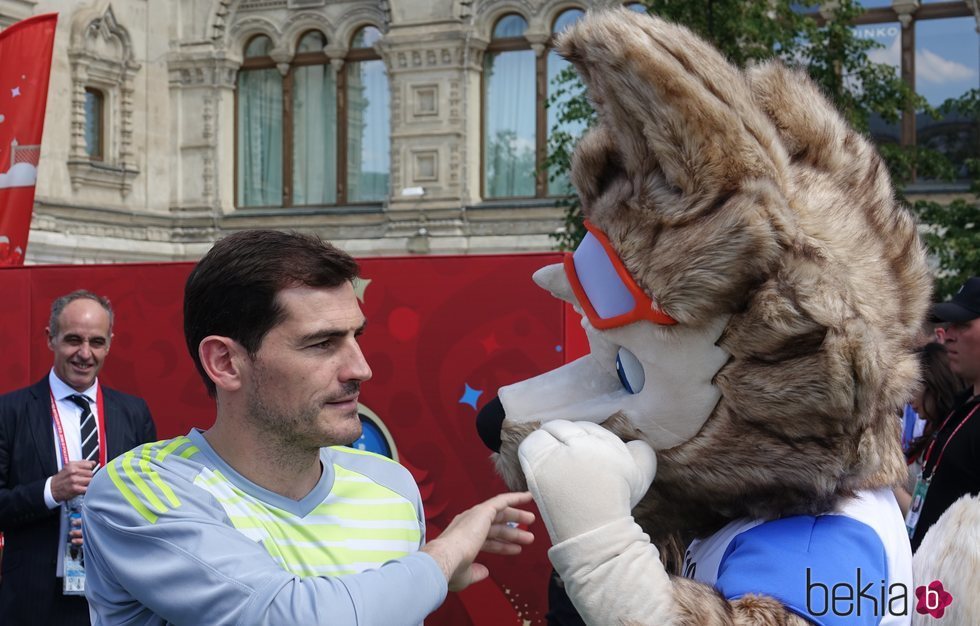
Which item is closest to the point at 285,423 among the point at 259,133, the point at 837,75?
the point at 837,75

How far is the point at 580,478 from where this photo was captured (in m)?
1.67

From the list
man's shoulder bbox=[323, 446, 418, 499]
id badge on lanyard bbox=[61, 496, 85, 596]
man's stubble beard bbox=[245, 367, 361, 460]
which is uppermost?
man's stubble beard bbox=[245, 367, 361, 460]

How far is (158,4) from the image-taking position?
51.3 feet

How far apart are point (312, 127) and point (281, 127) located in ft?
1.54

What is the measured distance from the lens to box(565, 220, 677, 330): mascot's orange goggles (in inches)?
69.5

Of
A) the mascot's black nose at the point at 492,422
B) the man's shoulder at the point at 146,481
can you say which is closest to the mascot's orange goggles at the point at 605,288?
the mascot's black nose at the point at 492,422

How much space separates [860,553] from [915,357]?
0.35 m

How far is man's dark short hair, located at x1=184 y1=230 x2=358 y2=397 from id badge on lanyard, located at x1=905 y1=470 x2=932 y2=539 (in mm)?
2554

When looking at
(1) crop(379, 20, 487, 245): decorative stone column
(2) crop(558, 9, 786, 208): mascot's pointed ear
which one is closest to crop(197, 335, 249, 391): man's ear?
(2) crop(558, 9, 786, 208): mascot's pointed ear

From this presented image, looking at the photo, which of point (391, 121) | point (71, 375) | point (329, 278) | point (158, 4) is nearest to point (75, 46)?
point (158, 4)

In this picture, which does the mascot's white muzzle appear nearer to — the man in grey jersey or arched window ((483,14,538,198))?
the man in grey jersey

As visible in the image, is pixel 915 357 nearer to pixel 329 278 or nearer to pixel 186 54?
pixel 329 278

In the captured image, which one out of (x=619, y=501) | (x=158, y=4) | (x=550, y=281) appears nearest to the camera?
(x=619, y=501)
